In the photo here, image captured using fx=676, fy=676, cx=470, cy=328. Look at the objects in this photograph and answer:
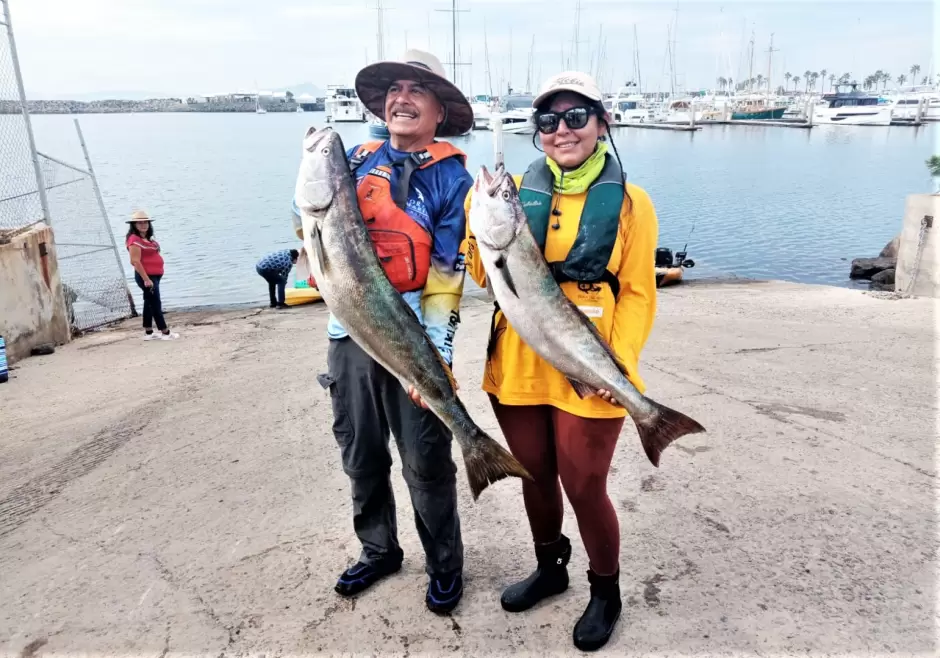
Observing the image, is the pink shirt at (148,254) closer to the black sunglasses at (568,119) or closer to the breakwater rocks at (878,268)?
the black sunglasses at (568,119)

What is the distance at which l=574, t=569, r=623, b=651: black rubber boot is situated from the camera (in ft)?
9.70

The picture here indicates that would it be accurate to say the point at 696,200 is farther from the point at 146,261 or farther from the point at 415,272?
the point at 415,272

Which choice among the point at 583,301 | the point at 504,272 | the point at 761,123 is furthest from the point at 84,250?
the point at 761,123

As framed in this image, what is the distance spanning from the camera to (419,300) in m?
3.12

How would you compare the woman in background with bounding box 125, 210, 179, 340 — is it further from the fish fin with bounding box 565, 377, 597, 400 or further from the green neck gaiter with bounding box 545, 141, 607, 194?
the fish fin with bounding box 565, 377, 597, 400

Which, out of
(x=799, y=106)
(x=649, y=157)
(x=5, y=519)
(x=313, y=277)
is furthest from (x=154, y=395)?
(x=799, y=106)

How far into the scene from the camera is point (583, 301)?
2.83 m

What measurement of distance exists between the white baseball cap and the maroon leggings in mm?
1320

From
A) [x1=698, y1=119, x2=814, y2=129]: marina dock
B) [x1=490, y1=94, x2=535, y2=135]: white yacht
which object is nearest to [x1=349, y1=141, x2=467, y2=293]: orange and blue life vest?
[x1=490, y1=94, x2=535, y2=135]: white yacht

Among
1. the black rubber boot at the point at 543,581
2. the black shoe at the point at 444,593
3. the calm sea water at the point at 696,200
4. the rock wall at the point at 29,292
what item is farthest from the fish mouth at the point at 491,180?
the rock wall at the point at 29,292

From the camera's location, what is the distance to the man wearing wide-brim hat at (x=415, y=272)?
118 inches

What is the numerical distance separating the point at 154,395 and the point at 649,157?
53156 mm

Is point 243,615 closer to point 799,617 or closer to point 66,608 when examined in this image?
point 66,608

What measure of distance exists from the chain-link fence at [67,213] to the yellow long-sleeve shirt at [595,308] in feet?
31.5
